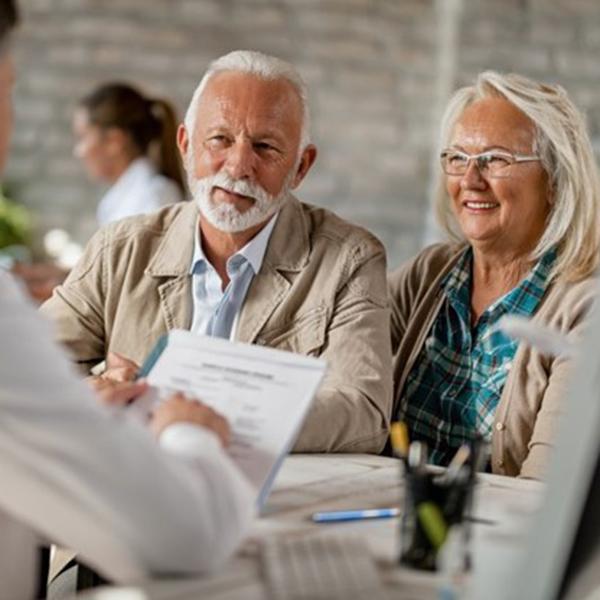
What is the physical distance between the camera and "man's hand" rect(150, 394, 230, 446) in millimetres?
1610

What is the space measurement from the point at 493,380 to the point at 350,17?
437cm

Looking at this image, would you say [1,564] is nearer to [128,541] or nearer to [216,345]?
[128,541]

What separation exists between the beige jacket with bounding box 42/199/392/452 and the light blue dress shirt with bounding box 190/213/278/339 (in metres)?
0.02

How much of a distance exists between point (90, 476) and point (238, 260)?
4.28ft

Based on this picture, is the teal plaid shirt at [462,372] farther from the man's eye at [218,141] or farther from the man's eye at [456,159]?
the man's eye at [218,141]

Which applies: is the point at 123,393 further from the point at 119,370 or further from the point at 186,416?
the point at 119,370

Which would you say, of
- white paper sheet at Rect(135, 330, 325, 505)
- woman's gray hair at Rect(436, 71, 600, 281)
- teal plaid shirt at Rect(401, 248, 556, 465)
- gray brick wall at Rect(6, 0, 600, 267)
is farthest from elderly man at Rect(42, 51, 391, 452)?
gray brick wall at Rect(6, 0, 600, 267)

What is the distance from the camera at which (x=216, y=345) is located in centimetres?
184

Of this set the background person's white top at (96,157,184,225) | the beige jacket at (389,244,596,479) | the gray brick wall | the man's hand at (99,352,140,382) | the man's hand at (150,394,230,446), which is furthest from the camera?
the gray brick wall

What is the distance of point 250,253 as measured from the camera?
2.58m

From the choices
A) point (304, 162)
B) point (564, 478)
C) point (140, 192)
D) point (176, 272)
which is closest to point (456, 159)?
point (304, 162)

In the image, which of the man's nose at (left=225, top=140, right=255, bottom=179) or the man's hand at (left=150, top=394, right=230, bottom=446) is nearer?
the man's hand at (left=150, top=394, right=230, bottom=446)

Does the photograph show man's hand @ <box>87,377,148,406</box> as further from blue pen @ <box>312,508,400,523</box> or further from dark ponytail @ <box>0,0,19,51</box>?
dark ponytail @ <box>0,0,19,51</box>

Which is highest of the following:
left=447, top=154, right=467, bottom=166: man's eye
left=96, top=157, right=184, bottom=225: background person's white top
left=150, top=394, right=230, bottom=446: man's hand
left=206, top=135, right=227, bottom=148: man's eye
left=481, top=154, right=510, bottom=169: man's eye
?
left=481, top=154, right=510, bottom=169: man's eye
